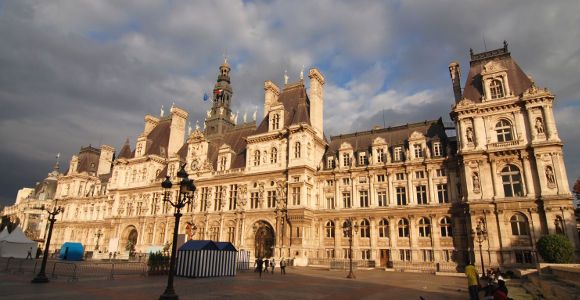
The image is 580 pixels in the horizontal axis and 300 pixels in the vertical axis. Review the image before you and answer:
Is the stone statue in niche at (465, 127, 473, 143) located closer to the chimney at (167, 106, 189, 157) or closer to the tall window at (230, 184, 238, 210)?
the tall window at (230, 184, 238, 210)

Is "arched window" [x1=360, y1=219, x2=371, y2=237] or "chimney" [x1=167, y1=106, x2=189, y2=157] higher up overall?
"chimney" [x1=167, y1=106, x2=189, y2=157]

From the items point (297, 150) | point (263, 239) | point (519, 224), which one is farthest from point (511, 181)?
point (263, 239)

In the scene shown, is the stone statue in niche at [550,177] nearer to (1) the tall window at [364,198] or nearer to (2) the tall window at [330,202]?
(1) the tall window at [364,198]

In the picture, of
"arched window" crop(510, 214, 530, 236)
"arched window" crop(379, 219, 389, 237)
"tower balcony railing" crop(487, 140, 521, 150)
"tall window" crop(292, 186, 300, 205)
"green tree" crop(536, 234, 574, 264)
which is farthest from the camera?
"tall window" crop(292, 186, 300, 205)

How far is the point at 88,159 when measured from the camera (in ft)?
279

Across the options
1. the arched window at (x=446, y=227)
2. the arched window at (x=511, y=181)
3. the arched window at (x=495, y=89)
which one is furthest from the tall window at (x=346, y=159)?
the arched window at (x=495, y=89)

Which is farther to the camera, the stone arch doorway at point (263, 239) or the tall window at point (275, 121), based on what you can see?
the tall window at point (275, 121)

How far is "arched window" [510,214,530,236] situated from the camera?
3350cm

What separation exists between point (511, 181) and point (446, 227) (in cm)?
794

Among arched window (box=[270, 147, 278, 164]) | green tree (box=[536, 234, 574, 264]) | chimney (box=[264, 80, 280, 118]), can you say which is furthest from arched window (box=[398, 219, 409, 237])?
chimney (box=[264, 80, 280, 118])

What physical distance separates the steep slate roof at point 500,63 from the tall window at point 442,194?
1020 centimetres

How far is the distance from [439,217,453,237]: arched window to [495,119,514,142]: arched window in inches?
395

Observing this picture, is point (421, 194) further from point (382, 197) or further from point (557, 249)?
point (557, 249)

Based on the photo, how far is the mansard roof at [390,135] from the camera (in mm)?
43281
